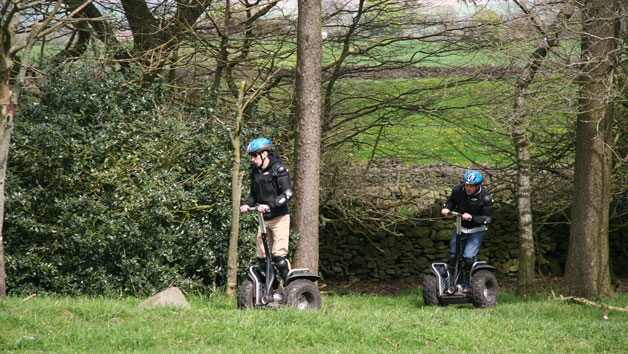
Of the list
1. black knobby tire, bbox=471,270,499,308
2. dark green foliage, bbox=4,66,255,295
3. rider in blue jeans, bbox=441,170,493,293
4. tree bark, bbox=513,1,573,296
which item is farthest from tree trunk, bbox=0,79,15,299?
tree bark, bbox=513,1,573,296

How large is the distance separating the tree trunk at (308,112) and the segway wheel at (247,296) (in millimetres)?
2392

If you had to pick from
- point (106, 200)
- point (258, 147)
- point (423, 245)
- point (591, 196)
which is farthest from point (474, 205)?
point (423, 245)

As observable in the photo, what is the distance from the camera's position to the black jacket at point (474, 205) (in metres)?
8.88

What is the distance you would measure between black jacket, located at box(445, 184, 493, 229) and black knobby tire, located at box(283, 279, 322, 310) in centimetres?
256

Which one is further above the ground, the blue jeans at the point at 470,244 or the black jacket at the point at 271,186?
the black jacket at the point at 271,186

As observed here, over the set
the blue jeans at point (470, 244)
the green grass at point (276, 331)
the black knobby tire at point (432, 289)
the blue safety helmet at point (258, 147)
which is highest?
the blue safety helmet at point (258, 147)

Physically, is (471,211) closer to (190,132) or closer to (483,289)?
(483,289)

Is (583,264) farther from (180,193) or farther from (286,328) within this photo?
(180,193)

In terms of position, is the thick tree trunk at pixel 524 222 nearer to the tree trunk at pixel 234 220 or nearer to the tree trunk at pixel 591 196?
the tree trunk at pixel 591 196

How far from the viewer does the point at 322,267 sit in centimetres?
1694

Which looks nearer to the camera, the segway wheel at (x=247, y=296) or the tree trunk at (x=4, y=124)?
the segway wheel at (x=247, y=296)

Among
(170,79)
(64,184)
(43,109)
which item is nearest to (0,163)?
(64,184)

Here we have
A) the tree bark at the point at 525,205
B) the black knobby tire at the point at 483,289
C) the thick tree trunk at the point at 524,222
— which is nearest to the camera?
the black knobby tire at the point at 483,289

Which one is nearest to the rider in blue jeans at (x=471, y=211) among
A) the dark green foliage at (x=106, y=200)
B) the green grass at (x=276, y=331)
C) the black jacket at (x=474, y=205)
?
the black jacket at (x=474, y=205)
